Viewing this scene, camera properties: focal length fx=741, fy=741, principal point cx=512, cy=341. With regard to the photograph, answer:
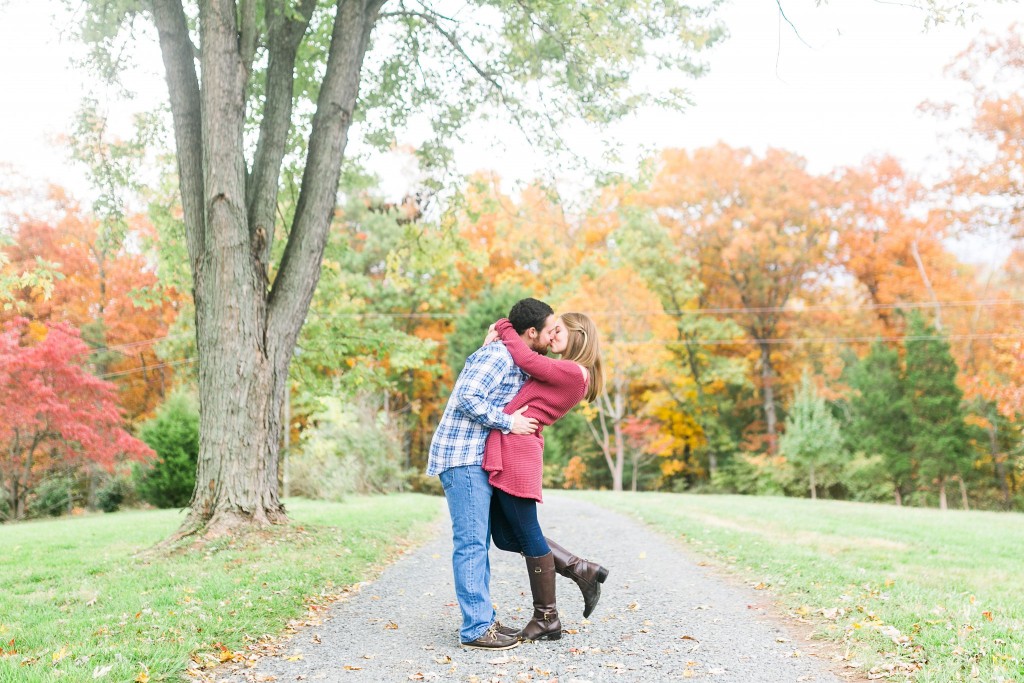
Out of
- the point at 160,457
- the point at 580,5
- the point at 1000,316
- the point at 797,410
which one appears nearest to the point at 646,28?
the point at 580,5

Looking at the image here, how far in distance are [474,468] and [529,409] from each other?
453 millimetres

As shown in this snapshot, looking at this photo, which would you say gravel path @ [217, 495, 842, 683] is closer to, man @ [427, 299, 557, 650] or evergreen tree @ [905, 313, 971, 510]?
man @ [427, 299, 557, 650]

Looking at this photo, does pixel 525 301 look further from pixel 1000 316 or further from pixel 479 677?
pixel 1000 316

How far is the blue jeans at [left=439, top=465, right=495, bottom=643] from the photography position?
4.10 m

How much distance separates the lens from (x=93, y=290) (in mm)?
22781

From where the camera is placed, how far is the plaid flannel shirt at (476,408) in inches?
159

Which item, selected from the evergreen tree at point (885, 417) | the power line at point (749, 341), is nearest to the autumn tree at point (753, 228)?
the power line at point (749, 341)

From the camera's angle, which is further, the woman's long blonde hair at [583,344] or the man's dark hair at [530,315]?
the woman's long blonde hair at [583,344]

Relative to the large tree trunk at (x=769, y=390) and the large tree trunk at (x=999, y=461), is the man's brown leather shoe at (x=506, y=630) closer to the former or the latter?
the large tree trunk at (x=999, y=461)

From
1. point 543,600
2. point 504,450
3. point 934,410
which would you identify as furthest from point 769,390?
point 504,450

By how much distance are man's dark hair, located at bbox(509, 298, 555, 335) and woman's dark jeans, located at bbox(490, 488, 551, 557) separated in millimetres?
942

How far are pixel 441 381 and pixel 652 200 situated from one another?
11407 mm

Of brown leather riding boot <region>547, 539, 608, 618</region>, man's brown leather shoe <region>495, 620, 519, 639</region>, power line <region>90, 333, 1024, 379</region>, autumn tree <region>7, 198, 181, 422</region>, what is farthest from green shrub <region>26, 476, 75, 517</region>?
brown leather riding boot <region>547, 539, 608, 618</region>

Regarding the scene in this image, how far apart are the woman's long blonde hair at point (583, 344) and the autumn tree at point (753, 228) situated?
2348 cm
